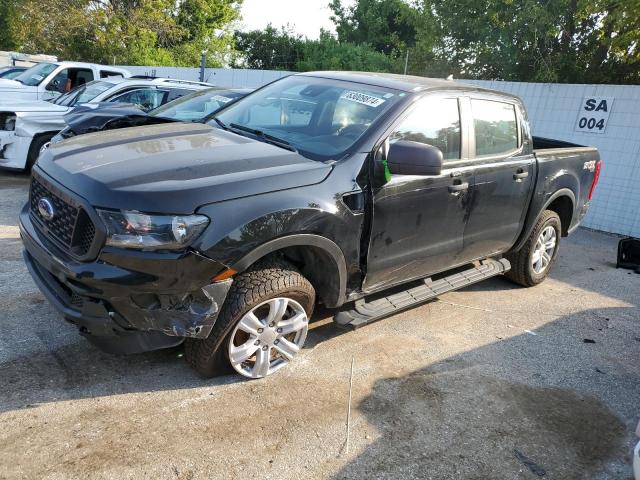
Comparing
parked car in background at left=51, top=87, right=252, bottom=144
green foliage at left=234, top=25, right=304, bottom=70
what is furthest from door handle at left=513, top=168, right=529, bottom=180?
green foliage at left=234, top=25, right=304, bottom=70

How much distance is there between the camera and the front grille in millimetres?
2725

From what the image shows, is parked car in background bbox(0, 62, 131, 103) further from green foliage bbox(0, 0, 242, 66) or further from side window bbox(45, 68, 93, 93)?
green foliage bbox(0, 0, 242, 66)

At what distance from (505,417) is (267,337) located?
5.00 feet

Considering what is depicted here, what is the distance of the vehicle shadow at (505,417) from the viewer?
2830 millimetres

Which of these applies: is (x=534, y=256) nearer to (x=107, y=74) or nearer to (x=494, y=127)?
(x=494, y=127)

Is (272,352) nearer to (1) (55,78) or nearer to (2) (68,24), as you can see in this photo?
(1) (55,78)

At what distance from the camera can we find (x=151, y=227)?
2637 mm

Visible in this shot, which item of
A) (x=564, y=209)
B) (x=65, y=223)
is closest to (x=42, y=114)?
(x=65, y=223)

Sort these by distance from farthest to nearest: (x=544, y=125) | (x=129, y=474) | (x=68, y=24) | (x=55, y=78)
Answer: (x=68, y=24), (x=55, y=78), (x=544, y=125), (x=129, y=474)

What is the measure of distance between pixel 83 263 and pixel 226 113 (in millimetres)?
2001

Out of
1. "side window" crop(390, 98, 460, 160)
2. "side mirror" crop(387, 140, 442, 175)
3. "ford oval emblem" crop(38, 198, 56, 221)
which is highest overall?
"side window" crop(390, 98, 460, 160)

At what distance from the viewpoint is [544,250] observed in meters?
5.54

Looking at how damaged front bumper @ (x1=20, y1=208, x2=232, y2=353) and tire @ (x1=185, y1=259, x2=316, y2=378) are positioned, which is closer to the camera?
damaged front bumper @ (x1=20, y1=208, x2=232, y2=353)

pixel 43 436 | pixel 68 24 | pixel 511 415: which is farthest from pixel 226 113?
pixel 68 24
